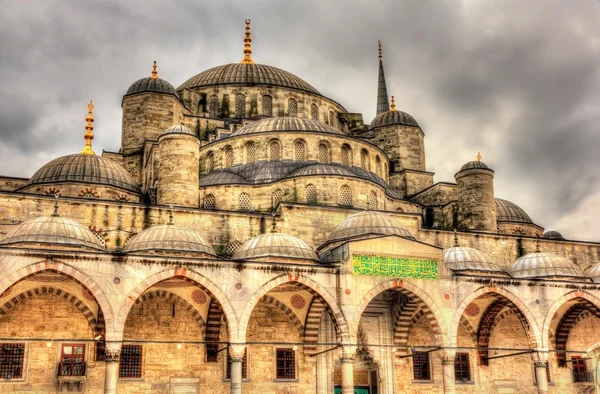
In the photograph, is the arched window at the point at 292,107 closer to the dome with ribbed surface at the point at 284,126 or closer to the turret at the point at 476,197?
the dome with ribbed surface at the point at 284,126

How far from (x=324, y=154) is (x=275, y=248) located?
266 inches

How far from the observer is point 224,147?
936 inches

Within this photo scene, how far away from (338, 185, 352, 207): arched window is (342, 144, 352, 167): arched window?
2.29 metres

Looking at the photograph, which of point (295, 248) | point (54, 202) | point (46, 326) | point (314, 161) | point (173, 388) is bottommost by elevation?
point (173, 388)

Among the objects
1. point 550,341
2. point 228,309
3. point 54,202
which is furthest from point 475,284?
point 54,202

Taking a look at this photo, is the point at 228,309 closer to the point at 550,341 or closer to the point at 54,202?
the point at 54,202

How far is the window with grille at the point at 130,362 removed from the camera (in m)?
17.5

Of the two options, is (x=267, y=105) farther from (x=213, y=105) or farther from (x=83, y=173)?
(x=83, y=173)

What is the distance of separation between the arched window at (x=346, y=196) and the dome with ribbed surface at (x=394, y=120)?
27.0ft

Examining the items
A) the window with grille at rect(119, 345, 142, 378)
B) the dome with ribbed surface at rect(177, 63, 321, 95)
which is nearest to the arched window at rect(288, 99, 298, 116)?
the dome with ribbed surface at rect(177, 63, 321, 95)

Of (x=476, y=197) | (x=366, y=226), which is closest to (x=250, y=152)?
(x=366, y=226)

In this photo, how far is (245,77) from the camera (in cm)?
2969

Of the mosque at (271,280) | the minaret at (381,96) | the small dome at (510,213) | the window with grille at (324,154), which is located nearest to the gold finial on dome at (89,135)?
the mosque at (271,280)

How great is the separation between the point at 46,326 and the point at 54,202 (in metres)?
3.25
